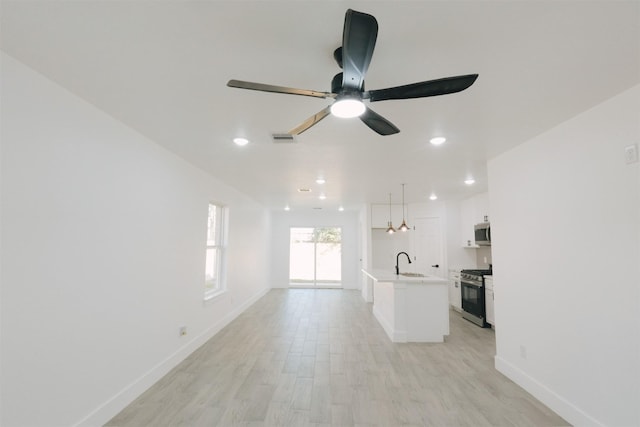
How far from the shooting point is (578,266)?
7.74 feet

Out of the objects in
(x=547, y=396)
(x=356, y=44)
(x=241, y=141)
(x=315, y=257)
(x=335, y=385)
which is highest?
(x=241, y=141)

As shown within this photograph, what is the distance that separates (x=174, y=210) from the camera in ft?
11.4

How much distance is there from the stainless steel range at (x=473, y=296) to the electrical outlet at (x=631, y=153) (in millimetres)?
3562

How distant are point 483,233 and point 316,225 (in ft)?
16.4

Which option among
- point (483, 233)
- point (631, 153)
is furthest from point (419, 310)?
point (631, 153)

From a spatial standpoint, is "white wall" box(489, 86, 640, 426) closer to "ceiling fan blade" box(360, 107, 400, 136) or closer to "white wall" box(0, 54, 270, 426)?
"ceiling fan blade" box(360, 107, 400, 136)

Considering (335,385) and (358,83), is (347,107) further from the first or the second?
(335,385)

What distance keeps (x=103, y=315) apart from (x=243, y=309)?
13.1 ft

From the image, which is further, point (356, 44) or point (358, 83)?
point (358, 83)

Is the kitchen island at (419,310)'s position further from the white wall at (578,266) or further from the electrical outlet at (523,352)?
the electrical outlet at (523,352)

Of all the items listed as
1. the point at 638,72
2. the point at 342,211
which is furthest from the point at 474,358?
the point at 342,211

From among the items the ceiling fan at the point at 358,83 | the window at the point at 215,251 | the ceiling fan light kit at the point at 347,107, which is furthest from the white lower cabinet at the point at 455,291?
the ceiling fan light kit at the point at 347,107

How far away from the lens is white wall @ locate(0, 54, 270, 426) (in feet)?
5.61

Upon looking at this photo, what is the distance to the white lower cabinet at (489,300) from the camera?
4922 millimetres
